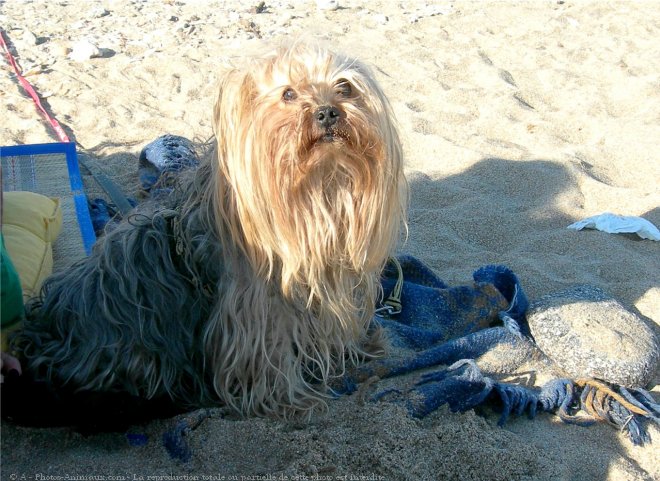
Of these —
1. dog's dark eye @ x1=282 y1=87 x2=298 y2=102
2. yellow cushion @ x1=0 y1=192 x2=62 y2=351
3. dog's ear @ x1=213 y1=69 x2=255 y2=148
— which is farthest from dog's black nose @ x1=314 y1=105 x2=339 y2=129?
yellow cushion @ x1=0 y1=192 x2=62 y2=351

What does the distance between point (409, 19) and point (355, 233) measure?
5.13 metres

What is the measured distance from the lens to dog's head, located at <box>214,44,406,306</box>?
226 cm

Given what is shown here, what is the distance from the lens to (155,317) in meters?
2.48

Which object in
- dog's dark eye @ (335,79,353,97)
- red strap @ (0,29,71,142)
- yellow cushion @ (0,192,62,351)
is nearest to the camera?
dog's dark eye @ (335,79,353,97)

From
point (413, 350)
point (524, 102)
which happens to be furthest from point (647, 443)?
point (524, 102)

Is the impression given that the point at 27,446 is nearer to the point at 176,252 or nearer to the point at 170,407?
the point at 170,407

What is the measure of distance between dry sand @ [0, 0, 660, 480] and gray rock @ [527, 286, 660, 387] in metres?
0.27

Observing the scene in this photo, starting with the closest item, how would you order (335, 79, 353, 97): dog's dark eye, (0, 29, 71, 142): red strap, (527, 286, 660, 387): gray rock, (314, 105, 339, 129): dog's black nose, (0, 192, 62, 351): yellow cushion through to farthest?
(314, 105, 339, 129): dog's black nose → (335, 79, 353, 97): dog's dark eye → (527, 286, 660, 387): gray rock → (0, 192, 62, 351): yellow cushion → (0, 29, 71, 142): red strap

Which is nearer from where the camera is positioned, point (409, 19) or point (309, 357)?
point (309, 357)

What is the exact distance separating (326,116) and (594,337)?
1.47m

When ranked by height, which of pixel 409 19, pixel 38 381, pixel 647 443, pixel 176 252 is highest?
pixel 176 252

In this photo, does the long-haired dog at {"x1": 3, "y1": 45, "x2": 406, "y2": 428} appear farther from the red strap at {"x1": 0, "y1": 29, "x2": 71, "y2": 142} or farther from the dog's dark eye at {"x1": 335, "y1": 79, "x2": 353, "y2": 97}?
the red strap at {"x1": 0, "y1": 29, "x2": 71, "y2": 142}

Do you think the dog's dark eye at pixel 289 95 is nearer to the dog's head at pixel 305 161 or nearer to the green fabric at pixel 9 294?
the dog's head at pixel 305 161

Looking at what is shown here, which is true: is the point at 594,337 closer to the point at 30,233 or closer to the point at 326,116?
the point at 326,116
